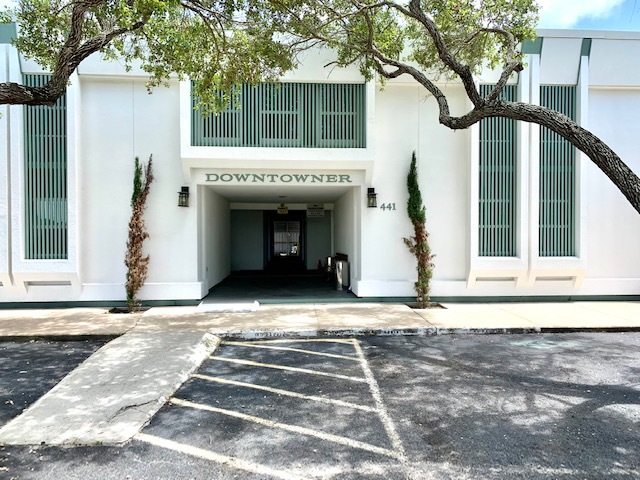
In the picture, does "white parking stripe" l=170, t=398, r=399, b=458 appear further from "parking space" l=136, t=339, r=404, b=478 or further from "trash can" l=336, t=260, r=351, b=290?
"trash can" l=336, t=260, r=351, b=290

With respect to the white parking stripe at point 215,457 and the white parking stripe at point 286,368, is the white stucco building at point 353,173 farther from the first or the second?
the white parking stripe at point 215,457

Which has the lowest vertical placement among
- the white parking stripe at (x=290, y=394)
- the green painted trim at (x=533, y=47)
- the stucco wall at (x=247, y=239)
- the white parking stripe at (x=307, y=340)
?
the white parking stripe at (x=290, y=394)

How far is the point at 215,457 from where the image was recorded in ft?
10.6

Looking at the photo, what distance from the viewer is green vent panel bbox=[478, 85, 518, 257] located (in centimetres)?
947

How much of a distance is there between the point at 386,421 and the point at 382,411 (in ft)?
0.70

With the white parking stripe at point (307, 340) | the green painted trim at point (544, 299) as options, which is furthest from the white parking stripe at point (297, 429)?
the green painted trim at point (544, 299)

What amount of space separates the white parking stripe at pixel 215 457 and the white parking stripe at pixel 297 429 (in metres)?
0.60

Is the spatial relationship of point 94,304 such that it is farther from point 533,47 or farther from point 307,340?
point 533,47

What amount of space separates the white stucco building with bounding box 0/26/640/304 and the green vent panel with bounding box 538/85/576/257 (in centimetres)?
3

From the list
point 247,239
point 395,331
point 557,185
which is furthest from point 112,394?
point 247,239

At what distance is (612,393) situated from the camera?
448 cm

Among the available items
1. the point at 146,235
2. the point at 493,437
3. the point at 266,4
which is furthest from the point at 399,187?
the point at 493,437

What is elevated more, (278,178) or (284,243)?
(278,178)

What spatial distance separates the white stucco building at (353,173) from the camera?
8711 mm
